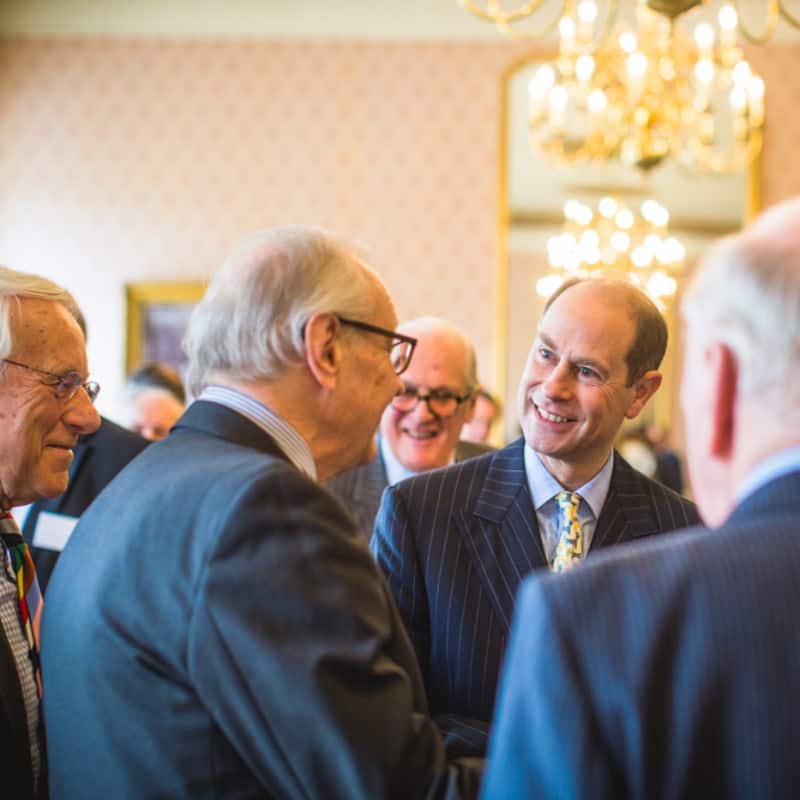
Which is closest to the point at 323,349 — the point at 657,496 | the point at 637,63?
the point at 657,496

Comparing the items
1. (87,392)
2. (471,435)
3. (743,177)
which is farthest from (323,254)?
(743,177)

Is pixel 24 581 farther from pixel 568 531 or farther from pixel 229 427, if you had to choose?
pixel 568 531

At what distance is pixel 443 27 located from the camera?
28.0 ft

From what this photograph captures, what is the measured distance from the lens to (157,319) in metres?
8.72

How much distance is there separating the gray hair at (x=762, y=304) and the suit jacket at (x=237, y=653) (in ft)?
2.12

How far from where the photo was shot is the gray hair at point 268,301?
180 cm

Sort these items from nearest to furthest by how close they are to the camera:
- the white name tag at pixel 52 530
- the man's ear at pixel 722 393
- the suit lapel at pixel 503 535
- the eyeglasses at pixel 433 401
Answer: the man's ear at pixel 722 393 < the suit lapel at pixel 503 535 < the white name tag at pixel 52 530 < the eyeglasses at pixel 433 401

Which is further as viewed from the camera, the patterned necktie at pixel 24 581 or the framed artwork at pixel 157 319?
the framed artwork at pixel 157 319

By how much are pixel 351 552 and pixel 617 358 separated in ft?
4.13

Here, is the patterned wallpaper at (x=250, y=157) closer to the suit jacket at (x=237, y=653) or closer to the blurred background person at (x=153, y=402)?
the blurred background person at (x=153, y=402)

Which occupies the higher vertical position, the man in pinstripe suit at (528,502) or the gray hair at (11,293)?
the gray hair at (11,293)

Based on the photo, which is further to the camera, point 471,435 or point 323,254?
point 471,435

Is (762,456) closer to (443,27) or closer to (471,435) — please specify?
(471,435)

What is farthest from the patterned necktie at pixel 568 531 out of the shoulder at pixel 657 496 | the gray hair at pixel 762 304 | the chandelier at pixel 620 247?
the chandelier at pixel 620 247
